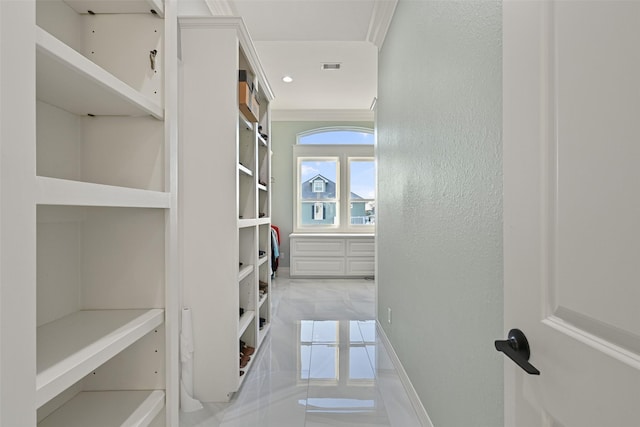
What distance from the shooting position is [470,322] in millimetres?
1369

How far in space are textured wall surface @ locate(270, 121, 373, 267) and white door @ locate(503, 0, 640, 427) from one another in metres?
6.14

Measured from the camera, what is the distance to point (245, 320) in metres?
2.67

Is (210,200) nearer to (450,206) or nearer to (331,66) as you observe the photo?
(450,206)

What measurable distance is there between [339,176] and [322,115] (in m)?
1.15

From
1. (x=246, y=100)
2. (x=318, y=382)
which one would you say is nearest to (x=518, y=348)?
(x=318, y=382)

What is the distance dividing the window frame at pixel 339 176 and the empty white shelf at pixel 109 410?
5691 mm

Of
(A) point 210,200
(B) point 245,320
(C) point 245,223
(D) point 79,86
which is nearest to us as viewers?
(D) point 79,86

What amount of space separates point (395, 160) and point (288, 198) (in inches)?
169

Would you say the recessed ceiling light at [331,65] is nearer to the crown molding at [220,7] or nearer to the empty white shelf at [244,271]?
the crown molding at [220,7]

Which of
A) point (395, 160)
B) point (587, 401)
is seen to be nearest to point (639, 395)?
point (587, 401)

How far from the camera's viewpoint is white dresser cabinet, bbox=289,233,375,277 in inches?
246

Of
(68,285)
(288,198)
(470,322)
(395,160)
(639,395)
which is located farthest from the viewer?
(288,198)

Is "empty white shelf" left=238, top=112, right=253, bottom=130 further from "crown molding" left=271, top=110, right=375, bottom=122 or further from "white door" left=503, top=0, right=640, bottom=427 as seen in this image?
"crown molding" left=271, top=110, right=375, bottom=122

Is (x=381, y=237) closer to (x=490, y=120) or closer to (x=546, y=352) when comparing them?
(x=490, y=120)
